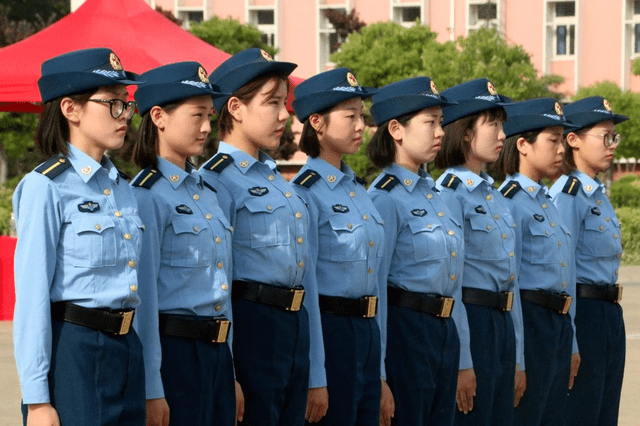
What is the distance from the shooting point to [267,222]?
4359 mm

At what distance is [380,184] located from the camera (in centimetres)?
514

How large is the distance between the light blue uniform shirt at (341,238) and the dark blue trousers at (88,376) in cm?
117

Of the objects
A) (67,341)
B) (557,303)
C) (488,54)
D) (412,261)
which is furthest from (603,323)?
(488,54)

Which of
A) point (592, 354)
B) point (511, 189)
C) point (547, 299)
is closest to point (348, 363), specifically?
point (547, 299)

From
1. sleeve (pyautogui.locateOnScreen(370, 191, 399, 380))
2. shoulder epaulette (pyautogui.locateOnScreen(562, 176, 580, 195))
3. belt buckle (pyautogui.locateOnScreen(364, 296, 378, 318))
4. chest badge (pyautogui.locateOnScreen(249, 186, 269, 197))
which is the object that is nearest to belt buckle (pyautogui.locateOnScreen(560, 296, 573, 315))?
shoulder epaulette (pyautogui.locateOnScreen(562, 176, 580, 195))

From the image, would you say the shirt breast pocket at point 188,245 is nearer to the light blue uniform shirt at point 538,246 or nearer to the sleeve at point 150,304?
the sleeve at point 150,304

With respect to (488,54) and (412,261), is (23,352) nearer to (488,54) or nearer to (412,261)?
(412,261)

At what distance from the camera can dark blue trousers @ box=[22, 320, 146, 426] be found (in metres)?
3.54

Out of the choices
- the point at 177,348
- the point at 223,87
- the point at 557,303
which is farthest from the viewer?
the point at 557,303

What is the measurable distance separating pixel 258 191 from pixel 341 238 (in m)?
0.46

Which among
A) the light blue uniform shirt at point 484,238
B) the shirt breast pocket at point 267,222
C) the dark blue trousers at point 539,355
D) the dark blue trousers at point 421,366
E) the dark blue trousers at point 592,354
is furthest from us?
the dark blue trousers at point 592,354

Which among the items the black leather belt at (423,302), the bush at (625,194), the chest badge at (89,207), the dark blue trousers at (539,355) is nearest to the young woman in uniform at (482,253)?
the dark blue trousers at (539,355)

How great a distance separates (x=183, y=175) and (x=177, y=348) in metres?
0.58

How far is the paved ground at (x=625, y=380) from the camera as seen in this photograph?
25.2 ft
